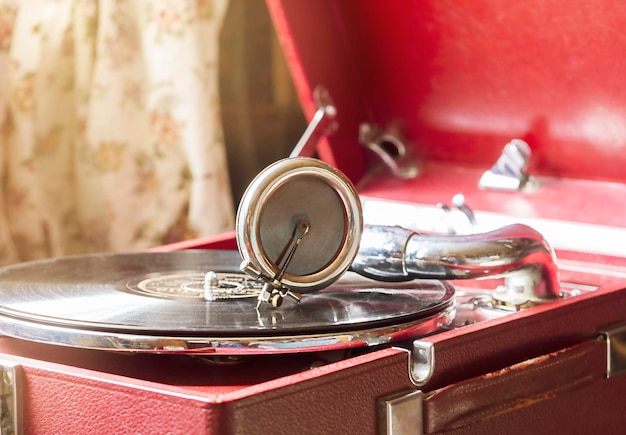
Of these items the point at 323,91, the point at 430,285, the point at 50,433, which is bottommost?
the point at 50,433

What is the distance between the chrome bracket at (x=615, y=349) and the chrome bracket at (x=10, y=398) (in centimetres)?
63

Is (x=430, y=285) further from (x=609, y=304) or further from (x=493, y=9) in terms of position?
(x=493, y=9)

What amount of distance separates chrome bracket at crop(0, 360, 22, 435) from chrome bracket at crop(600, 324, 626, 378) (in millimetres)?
626

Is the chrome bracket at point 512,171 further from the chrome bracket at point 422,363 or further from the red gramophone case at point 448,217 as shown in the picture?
the chrome bracket at point 422,363

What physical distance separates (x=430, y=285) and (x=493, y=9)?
1.61ft

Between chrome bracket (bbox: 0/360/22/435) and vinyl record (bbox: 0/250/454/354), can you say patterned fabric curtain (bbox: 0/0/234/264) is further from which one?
chrome bracket (bbox: 0/360/22/435)

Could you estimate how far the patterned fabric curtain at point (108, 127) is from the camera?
180cm


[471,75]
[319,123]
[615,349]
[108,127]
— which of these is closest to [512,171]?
[471,75]

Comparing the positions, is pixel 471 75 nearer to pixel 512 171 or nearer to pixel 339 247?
pixel 512 171

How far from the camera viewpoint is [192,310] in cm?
97

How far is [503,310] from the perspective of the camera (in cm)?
112

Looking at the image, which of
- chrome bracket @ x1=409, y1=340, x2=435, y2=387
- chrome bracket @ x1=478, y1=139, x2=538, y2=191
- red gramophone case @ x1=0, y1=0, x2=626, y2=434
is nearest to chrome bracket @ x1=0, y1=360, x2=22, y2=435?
red gramophone case @ x1=0, y1=0, x2=626, y2=434

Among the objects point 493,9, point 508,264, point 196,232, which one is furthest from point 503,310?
point 196,232

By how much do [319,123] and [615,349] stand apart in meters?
0.57
